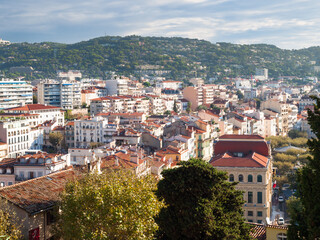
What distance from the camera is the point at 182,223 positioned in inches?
679

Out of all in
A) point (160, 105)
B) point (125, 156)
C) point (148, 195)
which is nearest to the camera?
point (148, 195)

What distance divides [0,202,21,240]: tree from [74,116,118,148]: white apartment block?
188 ft

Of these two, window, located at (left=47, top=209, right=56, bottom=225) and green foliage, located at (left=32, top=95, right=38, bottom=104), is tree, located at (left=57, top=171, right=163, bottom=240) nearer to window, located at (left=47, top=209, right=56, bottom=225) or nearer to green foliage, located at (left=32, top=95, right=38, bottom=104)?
window, located at (left=47, top=209, right=56, bottom=225)

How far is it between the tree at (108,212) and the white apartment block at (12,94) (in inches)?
4030

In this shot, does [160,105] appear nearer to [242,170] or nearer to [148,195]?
[242,170]

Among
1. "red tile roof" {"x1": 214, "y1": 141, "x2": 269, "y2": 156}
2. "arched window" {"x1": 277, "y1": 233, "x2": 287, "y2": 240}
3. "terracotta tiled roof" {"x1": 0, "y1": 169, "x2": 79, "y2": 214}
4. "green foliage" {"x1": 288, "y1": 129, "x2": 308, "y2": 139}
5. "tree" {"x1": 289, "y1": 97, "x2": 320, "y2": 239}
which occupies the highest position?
"tree" {"x1": 289, "y1": 97, "x2": 320, "y2": 239}

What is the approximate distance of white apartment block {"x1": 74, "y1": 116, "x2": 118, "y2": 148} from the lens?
78688mm

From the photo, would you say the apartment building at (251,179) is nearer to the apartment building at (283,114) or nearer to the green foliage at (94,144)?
the green foliage at (94,144)

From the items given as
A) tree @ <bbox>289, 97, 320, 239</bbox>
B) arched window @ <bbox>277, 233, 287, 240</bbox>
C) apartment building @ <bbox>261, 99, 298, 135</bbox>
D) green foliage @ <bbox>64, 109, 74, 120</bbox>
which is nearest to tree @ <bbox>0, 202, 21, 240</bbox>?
tree @ <bbox>289, 97, 320, 239</bbox>

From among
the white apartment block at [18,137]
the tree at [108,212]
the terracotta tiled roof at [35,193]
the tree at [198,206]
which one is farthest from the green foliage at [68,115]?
the tree at [198,206]

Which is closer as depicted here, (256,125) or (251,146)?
(251,146)

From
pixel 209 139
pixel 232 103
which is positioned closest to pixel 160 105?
pixel 232 103

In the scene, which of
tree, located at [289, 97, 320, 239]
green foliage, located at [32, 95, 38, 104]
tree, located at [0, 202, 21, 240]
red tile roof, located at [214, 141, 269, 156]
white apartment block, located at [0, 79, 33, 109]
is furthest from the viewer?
green foliage, located at [32, 95, 38, 104]

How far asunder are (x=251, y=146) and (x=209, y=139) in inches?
1024
